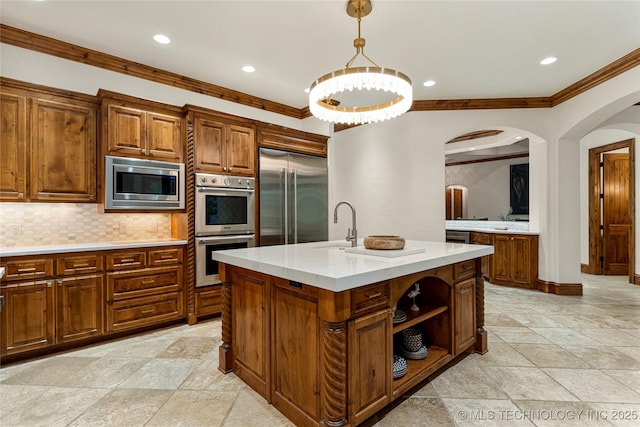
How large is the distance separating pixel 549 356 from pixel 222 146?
373cm

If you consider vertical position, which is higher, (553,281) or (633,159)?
(633,159)

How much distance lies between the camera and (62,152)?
289 centimetres

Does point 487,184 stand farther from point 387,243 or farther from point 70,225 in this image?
point 70,225

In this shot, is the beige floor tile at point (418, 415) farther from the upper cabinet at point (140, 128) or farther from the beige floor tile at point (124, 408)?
the upper cabinet at point (140, 128)


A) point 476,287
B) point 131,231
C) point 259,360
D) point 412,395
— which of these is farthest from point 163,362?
point 476,287

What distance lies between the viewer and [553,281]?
4527 mm

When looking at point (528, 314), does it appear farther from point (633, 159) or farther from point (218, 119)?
point (218, 119)

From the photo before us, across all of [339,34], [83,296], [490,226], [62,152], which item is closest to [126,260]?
[83,296]

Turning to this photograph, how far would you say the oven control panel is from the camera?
3.40 metres

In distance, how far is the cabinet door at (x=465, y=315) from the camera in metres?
2.36

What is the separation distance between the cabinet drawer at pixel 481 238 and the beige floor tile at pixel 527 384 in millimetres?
3311

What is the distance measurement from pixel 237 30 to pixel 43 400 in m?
3.10

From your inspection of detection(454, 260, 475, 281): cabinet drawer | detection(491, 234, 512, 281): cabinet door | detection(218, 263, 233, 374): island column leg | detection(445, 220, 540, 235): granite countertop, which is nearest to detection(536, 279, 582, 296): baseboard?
detection(491, 234, 512, 281): cabinet door

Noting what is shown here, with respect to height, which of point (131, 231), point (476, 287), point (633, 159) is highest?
point (633, 159)
